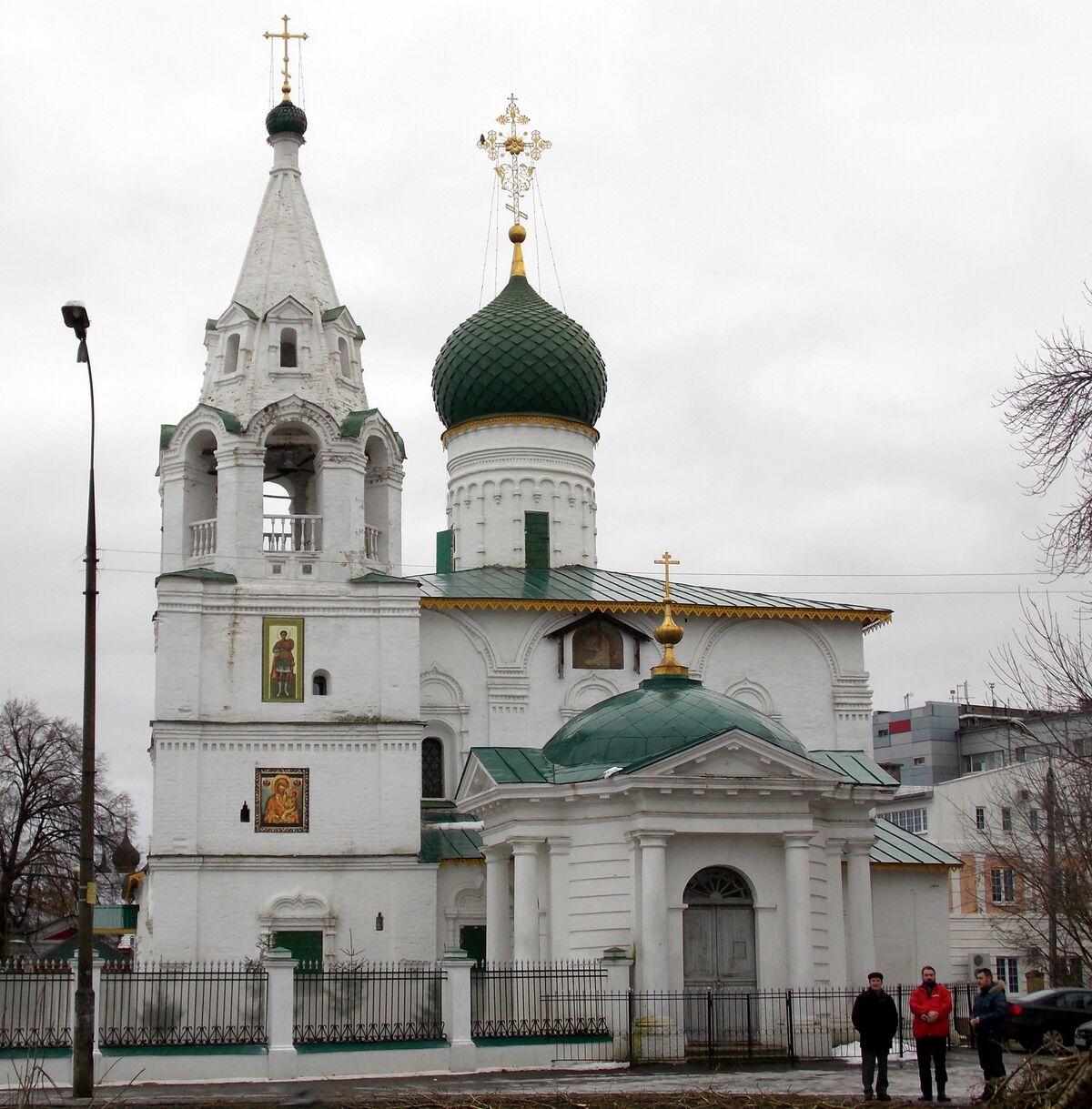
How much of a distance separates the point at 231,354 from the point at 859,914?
12.5 meters

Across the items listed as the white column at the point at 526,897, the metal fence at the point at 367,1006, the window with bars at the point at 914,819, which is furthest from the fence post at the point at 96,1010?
the window with bars at the point at 914,819

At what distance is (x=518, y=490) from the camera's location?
3091 cm

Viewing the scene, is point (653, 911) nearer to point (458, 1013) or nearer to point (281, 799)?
point (458, 1013)

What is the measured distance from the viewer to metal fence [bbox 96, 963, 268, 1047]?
728 inches

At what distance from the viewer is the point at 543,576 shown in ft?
98.1

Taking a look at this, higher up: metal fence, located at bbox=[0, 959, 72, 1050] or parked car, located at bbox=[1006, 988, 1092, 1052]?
metal fence, located at bbox=[0, 959, 72, 1050]

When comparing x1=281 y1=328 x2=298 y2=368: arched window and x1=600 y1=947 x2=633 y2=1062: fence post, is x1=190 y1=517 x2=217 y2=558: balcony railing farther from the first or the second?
x1=600 y1=947 x2=633 y2=1062: fence post

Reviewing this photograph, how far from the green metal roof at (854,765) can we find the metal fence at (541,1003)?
5.71m

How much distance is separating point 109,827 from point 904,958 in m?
24.3

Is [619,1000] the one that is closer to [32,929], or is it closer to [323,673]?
[323,673]

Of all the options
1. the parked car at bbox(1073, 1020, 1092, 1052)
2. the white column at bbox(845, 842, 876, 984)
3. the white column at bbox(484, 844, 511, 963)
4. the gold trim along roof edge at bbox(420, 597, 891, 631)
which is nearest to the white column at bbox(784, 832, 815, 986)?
the white column at bbox(845, 842, 876, 984)

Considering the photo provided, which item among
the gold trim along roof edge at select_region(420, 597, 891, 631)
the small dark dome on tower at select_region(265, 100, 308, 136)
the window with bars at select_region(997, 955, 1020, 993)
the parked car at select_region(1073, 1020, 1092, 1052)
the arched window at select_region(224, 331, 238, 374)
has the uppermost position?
the small dark dome on tower at select_region(265, 100, 308, 136)

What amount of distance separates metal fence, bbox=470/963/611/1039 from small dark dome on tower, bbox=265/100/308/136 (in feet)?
45.6

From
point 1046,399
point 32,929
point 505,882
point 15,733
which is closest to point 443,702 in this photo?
point 505,882
